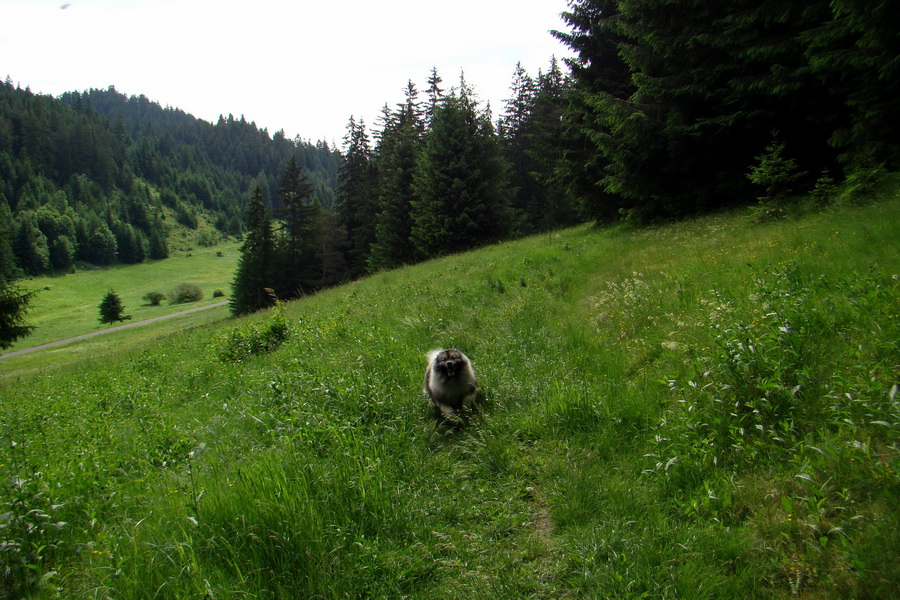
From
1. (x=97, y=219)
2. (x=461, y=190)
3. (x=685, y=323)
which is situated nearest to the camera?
(x=685, y=323)

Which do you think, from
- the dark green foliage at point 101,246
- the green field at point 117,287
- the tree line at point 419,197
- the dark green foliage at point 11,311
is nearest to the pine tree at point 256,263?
the tree line at point 419,197

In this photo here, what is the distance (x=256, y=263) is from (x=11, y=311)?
22.9 m

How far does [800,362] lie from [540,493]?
8.35ft

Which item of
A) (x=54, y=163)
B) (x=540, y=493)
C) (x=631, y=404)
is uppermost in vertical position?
(x=54, y=163)

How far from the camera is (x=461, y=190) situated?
28.2 metres

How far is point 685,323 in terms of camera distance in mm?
5762

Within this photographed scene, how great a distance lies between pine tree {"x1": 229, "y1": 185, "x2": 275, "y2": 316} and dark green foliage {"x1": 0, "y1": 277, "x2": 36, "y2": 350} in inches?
807

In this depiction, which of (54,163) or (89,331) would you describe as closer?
(89,331)

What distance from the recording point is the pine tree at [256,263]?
40312 mm

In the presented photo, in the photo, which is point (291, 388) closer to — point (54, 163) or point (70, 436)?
point (70, 436)

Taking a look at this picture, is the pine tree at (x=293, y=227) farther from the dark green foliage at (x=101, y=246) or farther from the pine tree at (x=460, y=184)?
the dark green foliage at (x=101, y=246)

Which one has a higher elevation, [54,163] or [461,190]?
[54,163]

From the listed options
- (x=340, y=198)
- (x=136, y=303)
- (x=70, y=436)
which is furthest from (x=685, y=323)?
(x=136, y=303)

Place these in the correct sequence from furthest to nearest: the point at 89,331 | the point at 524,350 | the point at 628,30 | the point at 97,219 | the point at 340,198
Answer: the point at 97,219 < the point at 89,331 < the point at 340,198 < the point at 628,30 < the point at 524,350
